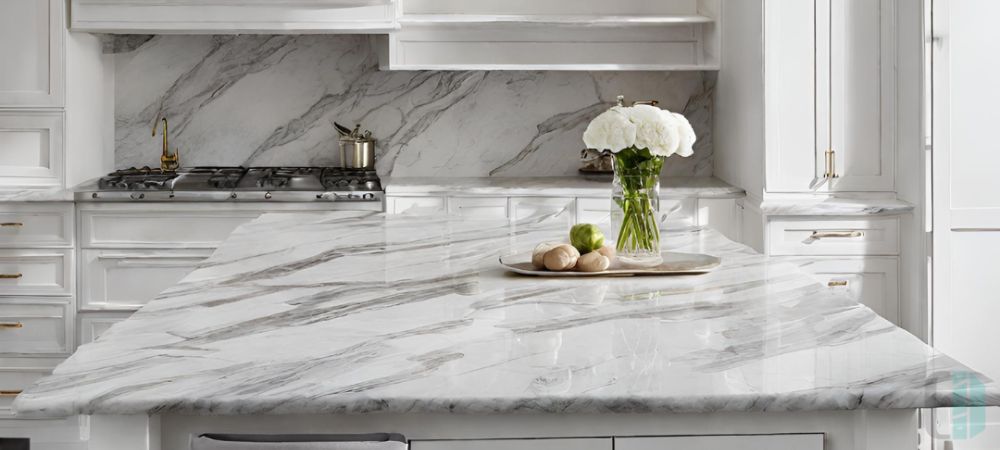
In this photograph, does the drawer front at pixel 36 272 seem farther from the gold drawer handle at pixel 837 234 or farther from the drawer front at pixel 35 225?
the gold drawer handle at pixel 837 234

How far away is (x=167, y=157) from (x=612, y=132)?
10.1 ft

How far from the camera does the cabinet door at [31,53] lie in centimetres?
428

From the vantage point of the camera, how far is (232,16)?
4438 millimetres

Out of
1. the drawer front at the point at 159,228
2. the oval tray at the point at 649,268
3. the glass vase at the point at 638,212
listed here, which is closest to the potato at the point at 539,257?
the oval tray at the point at 649,268

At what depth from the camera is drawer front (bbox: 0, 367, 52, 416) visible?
14.3 feet

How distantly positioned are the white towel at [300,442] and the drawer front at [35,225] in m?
3.11

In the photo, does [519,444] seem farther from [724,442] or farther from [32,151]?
[32,151]

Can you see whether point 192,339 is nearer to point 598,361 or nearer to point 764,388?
point 598,361

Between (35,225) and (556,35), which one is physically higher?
(556,35)

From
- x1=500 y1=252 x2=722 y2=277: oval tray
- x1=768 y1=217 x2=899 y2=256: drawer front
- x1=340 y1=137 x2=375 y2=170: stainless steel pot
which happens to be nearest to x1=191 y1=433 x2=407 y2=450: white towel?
x1=500 y1=252 x2=722 y2=277: oval tray

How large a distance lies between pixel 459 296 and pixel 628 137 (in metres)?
0.52

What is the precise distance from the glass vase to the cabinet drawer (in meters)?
0.91

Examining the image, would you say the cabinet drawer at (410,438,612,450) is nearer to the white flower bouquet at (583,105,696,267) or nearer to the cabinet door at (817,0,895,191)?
the white flower bouquet at (583,105,696,267)

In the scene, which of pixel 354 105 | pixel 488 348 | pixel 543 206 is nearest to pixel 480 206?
pixel 543 206
